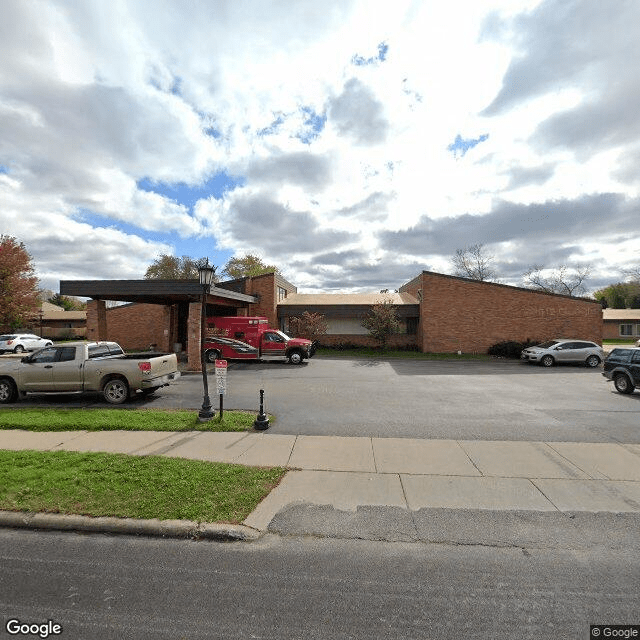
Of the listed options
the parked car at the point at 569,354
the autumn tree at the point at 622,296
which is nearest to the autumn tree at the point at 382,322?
the parked car at the point at 569,354

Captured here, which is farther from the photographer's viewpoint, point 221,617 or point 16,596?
point 16,596

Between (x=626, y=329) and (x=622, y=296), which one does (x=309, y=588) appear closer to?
(x=626, y=329)

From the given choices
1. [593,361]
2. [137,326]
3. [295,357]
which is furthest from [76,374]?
[593,361]

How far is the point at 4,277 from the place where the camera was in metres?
26.9

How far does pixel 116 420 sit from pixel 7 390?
16.0 feet

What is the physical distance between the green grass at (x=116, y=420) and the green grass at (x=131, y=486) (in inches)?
66.5

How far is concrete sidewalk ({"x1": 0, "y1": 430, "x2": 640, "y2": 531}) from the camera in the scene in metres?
4.57

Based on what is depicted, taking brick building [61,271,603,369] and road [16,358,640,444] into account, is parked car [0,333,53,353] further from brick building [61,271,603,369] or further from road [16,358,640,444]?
road [16,358,640,444]

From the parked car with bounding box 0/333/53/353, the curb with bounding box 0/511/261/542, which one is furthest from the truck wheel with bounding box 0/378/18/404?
the parked car with bounding box 0/333/53/353

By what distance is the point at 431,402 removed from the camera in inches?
400

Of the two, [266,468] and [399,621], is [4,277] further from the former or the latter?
[399,621]

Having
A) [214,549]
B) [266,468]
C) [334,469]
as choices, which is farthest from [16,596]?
[334,469]

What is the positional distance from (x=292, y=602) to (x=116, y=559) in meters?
1.90

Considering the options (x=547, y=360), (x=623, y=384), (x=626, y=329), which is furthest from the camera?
(x=626, y=329)
